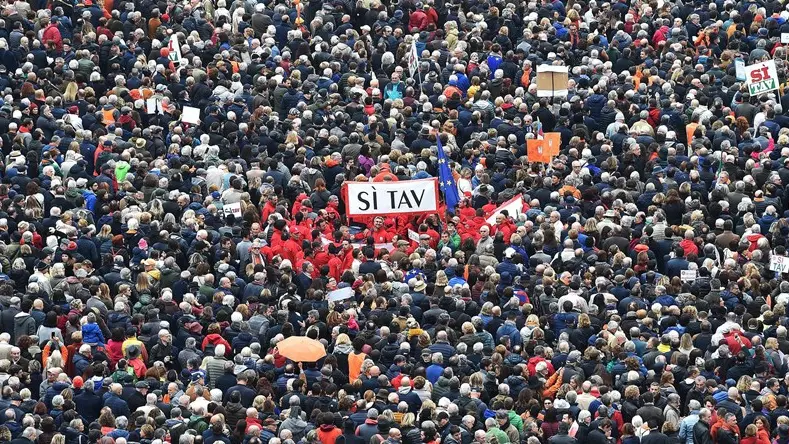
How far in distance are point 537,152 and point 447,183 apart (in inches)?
72.4

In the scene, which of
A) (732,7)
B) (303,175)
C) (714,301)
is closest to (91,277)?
(303,175)

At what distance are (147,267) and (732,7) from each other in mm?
14538

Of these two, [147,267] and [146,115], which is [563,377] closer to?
[147,267]

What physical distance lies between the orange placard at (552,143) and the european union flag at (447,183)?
170 centimetres

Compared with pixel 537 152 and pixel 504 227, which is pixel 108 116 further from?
pixel 504 227

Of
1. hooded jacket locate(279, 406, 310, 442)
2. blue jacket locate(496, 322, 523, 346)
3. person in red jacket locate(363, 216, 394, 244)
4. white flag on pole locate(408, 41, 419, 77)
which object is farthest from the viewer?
white flag on pole locate(408, 41, 419, 77)

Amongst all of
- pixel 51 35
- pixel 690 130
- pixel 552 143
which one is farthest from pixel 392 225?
pixel 51 35

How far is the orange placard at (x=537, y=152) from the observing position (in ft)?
125

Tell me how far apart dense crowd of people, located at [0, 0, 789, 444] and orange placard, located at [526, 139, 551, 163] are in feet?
0.16

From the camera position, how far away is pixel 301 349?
31812 millimetres

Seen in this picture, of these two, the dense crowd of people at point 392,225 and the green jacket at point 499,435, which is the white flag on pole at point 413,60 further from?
the green jacket at point 499,435

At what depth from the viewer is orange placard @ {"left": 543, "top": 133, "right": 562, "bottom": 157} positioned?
38.2 m

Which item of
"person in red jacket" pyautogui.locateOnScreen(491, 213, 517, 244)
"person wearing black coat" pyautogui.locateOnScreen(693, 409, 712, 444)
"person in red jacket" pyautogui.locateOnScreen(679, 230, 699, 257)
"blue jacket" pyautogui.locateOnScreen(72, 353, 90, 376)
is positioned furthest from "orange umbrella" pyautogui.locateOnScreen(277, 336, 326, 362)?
"person in red jacket" pyautogui.locateOnScreen(679, 230, 699, 257)

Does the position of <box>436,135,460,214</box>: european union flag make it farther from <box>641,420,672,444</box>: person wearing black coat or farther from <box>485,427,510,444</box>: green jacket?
<box>641,420,672,444</box>: person wearing black coat
